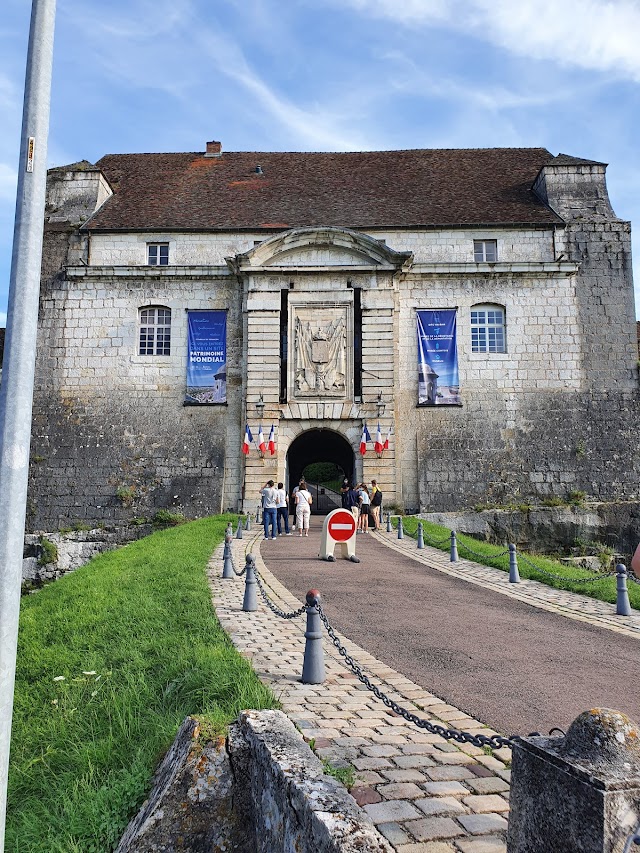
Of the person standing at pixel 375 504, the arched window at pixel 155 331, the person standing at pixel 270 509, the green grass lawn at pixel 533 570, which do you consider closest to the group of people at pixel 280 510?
the person standing at pixel 270 509

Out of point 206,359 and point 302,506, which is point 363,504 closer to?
point 302,506

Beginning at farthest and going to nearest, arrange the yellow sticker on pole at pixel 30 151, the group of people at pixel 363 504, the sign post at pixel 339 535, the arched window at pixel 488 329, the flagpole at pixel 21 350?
1. the arched window at pixel 488 329
2. the group of people at pixel 363 504
3. the sign post at pixel 339 535
4. the yellow sticker on pole at pixel 30 151
5. the flagpole at pixel 21 350

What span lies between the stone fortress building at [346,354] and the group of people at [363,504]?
1.89 metres

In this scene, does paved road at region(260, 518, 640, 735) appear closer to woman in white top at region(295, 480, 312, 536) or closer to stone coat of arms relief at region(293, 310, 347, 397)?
woman in white top at region(295, 480, 312, 536)

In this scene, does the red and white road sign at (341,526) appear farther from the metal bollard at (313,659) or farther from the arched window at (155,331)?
the arched window at (155,331)

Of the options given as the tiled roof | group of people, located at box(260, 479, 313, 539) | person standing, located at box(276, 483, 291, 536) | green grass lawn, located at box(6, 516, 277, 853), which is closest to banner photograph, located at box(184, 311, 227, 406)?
the tiled roof

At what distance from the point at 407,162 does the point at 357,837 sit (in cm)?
2800

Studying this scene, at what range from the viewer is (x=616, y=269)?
2309cm

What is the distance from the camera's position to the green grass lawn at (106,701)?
4.11m

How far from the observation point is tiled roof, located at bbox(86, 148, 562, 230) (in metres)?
24.1

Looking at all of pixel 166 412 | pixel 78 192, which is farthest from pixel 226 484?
pixel 78 192

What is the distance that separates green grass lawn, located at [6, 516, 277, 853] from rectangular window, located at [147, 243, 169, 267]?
673 inches

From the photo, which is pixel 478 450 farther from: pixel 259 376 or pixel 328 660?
pixel 328 660

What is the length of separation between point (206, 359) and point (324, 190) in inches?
331
